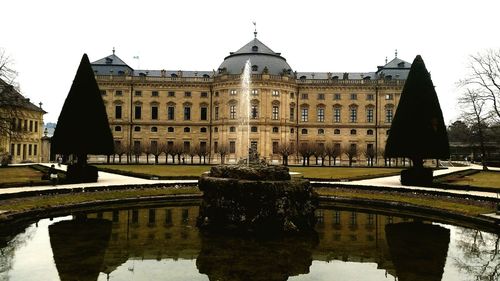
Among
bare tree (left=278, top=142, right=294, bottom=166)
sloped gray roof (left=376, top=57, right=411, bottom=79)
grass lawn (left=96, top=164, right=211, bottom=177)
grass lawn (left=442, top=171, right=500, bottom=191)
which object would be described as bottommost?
grass lawn (left=442, top=171, right=500, bottom=191)

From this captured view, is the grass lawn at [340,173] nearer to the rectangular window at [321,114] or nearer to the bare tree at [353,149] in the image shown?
the bare tree at [353,149]

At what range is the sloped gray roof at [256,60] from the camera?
5609cm

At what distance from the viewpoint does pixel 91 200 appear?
18.3m

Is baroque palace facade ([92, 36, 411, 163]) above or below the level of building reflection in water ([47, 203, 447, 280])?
above

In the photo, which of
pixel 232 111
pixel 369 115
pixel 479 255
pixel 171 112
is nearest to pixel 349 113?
pixel 369 115

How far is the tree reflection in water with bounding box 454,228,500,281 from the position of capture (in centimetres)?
952

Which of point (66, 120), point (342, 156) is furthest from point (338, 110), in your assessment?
point (66, 120)

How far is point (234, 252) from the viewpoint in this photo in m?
10.8

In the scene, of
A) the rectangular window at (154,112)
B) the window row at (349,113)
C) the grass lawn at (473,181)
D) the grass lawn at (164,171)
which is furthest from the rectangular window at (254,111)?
the grass lawn at (473,181)

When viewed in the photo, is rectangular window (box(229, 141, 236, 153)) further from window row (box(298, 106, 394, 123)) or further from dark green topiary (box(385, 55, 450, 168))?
dark green topiary (box(385, 55, 450, 168))

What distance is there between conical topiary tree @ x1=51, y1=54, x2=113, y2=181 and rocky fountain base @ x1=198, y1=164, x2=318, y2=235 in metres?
14.2

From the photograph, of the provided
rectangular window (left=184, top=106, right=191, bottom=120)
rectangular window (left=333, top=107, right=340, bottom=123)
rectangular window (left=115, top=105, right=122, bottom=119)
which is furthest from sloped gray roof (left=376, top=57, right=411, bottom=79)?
rectangular window (left=115, top=105, right=122, bottom=119)

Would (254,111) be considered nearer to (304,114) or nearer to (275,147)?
(275,147)

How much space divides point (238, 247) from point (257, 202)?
7.38 feet
